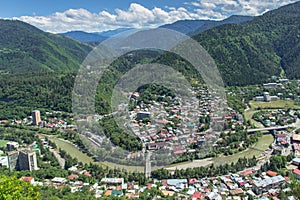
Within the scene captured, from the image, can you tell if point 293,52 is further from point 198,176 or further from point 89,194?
point 89,194

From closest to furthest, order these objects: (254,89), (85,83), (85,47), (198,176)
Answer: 1. (198,176)
2. (85,83)
3. (254,89)
4. (85,47)

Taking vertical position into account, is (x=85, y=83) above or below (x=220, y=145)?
above

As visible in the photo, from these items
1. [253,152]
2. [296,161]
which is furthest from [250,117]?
[296,161]

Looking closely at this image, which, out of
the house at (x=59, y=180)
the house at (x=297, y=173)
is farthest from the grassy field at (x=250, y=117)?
the house at (x=59, y=180)

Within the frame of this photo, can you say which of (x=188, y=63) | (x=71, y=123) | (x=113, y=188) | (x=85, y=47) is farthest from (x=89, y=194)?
(x=85, y=47)

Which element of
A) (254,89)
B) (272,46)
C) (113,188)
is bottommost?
(113,188)

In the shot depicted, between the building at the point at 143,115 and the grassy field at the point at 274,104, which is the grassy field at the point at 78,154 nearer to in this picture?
the building at the point at 143,115

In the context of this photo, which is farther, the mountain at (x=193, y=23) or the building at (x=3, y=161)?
the mountain at (x=193, y=23)

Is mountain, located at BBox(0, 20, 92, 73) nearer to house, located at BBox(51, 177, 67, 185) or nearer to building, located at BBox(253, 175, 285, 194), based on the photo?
house, located at BBox(51, 177, 67, 185)
